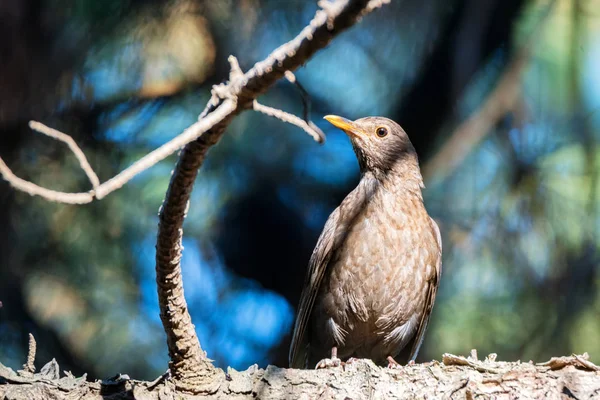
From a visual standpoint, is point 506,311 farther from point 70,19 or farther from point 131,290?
point 70,19

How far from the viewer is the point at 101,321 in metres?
4.59

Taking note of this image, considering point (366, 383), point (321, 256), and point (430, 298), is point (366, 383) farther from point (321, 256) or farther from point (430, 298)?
point (430, 298)

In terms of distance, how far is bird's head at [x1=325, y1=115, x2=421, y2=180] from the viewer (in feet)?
15.4

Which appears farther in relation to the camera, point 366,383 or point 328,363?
point 328,363

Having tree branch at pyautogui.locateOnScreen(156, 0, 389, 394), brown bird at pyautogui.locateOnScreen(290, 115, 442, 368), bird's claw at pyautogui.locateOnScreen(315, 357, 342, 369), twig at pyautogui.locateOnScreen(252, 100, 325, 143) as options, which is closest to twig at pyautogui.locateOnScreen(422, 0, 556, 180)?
brown bird at pyautogui.locateOnScreen(290, 115, 442, 368)

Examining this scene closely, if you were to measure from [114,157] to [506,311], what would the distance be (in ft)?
8.51

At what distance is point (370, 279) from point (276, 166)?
105 cm

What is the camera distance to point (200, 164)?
7.57 feet

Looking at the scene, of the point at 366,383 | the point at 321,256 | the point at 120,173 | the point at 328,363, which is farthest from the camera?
the point at 321,256

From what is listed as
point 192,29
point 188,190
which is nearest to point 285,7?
point 192,29

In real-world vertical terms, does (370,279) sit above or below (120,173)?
above

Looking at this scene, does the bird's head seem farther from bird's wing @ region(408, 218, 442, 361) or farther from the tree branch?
the tree branch

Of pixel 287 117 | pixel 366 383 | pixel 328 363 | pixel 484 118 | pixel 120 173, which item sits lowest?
pixel 120 173

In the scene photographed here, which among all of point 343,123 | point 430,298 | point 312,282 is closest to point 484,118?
point 343,123
